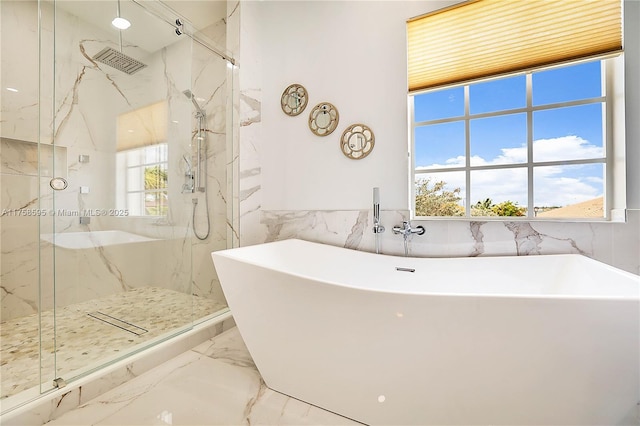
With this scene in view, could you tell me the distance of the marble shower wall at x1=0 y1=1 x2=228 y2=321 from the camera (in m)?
1.75

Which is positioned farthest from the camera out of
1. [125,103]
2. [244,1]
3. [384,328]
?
[244,1]

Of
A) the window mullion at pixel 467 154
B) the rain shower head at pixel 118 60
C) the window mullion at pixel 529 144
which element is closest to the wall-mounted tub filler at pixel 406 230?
the window mullion at pixel 467 154

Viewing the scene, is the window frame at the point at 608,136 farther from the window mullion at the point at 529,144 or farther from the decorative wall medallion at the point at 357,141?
the decorative wall medallion at the point at 357,141

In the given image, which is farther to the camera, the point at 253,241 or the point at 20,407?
the point at 253,241

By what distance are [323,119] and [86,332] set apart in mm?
2085

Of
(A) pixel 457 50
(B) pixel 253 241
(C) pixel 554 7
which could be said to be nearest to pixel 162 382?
(B) pixel 253 241

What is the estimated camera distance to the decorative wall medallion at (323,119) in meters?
2.06

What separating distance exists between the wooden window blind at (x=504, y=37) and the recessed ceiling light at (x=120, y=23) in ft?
6.57

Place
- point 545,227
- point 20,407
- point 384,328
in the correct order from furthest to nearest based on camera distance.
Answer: point 545,227, point 20,407, point 384,328

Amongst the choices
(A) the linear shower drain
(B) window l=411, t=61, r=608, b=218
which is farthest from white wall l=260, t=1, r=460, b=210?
(A) the linear shower drain

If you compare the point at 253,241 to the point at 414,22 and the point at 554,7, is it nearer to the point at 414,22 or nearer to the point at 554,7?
the point at 414,22

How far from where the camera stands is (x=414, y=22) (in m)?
1.84

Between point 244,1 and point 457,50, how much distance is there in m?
1.76

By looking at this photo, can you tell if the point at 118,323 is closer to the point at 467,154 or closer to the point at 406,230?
the point at 406,230
